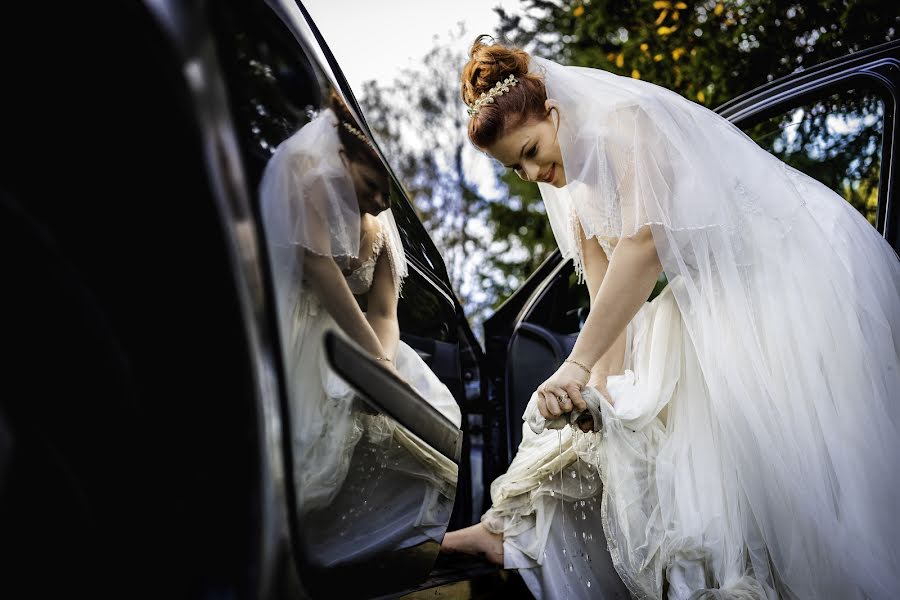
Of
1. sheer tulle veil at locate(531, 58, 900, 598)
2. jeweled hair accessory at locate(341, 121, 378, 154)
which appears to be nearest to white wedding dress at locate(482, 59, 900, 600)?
sheer tulle veil at locate(531, 58, 900, 598)

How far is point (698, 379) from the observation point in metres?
1.79

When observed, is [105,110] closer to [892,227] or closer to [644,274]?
[644,274]

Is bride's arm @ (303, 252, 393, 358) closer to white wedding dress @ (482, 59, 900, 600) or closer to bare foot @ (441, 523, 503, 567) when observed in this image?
white wedding dress @ (482, 59, 900, 600)

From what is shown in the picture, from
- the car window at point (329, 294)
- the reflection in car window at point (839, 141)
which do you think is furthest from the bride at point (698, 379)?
the car window at point (329, 294)

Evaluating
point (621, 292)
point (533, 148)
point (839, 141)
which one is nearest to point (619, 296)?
point (621, 292)

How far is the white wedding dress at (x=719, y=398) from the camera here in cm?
160

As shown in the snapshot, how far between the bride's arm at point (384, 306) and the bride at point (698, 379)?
26.6 inches

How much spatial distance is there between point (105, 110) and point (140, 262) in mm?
143

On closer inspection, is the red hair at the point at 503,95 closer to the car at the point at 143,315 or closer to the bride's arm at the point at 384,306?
the bride's arm at the point at 384,306

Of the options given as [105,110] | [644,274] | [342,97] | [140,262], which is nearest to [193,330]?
[140,262]

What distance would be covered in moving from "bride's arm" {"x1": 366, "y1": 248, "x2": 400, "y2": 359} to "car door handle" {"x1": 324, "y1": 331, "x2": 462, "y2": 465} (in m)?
0.05

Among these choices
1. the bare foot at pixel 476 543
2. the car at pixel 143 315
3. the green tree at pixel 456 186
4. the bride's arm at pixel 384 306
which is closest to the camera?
the car at pixel 143 315

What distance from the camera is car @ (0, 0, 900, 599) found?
72 cm

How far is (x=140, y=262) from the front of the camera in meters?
0.75
